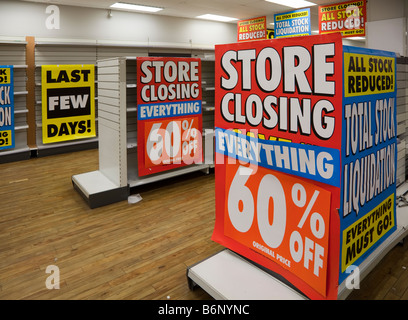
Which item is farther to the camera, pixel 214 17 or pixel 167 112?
pixel 214 17

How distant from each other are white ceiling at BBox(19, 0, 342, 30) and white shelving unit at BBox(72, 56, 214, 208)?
3502 mm

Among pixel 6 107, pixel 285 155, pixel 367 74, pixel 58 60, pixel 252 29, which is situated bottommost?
pixel 285 155

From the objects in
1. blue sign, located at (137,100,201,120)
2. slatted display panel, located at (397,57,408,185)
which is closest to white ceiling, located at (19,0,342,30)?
blue sign, located at (137,100,201,120)

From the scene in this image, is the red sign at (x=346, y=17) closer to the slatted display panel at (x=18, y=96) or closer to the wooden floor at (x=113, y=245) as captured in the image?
the wooden floor at (x=113, y=245)

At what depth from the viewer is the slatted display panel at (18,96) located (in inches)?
247

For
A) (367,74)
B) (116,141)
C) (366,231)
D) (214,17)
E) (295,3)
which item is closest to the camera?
(367,74)

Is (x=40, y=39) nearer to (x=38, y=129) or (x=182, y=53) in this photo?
(x=38, y=129)

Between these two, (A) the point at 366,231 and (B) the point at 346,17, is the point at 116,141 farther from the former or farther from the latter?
(B) the point at 346,17

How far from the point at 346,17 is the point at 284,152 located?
6.04 m

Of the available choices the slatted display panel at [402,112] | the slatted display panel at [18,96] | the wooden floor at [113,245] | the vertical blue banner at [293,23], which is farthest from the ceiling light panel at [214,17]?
the slatted display panel at [402,112]

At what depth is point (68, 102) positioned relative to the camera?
689 centimetres

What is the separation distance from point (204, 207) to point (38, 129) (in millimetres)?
4744

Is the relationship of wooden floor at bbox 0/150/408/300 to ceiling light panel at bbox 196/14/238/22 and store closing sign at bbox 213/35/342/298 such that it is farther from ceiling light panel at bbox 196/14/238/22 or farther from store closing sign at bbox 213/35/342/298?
ceiling light panel at bbox 196/14/238/22

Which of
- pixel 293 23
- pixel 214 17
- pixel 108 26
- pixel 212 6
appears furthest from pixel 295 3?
pixel 108 26
